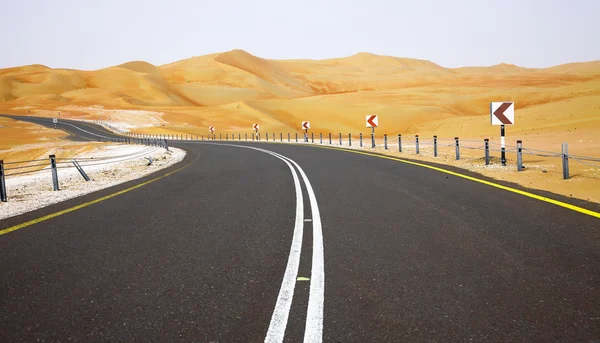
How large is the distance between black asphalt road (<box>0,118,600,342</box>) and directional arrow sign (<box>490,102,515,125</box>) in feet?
25.8

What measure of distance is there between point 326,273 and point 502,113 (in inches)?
529

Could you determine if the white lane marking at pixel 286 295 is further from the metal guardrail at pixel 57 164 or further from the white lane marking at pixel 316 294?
the metal guardrail at pixel 57 164

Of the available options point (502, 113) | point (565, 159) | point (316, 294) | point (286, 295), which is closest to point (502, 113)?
point (502, 113)

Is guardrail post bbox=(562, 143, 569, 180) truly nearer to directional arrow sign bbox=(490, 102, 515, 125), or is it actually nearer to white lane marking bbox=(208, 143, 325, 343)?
directional arrow sign bbox=(490, 102, 515, 125)

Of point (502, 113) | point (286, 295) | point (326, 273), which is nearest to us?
point (286, 295)

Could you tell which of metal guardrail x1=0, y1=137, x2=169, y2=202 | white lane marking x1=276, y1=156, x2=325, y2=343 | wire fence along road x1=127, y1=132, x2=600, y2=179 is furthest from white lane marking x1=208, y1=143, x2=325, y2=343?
metal guardrail x1=0, y1=137, x2=169, y2=202

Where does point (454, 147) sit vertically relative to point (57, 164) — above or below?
below

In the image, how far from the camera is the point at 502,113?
1655 centimetres

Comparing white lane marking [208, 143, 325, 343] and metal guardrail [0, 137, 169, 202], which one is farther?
metal guardrail [0, 137, 169, 202]

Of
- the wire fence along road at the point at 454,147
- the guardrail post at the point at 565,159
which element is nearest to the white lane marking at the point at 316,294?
the guardrail post at the point at 565,159

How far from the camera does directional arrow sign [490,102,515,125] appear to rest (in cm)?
1644

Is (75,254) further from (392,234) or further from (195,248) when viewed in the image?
(392,234)

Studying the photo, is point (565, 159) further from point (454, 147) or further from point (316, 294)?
point (454, 147)

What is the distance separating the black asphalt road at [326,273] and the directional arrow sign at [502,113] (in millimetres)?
7862
